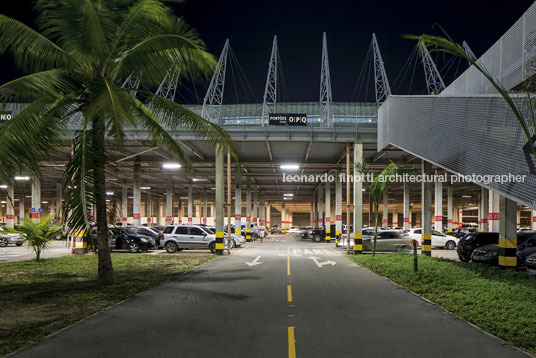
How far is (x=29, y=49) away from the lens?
10.8m

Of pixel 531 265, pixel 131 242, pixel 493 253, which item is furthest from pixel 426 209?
pixel 131 242

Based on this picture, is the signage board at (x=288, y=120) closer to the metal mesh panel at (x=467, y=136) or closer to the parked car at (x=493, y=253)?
the metal mesh panel at (x=467, y=136)

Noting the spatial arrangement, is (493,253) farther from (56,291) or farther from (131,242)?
(131,242)

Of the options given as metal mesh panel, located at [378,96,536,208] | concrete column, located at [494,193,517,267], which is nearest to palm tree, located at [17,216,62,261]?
metal mesh panel, located at [378,96,536,208]

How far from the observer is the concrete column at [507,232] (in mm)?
15141

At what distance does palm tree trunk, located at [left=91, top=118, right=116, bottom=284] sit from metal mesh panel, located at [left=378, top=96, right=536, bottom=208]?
10.6m

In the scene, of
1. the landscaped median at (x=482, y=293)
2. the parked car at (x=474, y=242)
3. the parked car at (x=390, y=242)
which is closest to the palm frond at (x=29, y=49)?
the landscaped median at (x=482, y=293)

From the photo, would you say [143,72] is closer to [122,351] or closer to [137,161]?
[122,351]

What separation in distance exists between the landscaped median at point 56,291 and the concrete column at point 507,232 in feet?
42.6

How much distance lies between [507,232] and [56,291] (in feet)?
53.3

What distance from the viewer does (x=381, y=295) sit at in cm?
1066

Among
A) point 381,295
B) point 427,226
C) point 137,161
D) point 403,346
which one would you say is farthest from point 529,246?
point 137,161

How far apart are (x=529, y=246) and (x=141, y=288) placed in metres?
17.0

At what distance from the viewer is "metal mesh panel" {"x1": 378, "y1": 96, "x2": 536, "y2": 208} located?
952 centimetres
